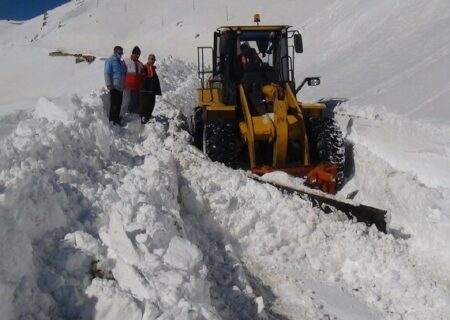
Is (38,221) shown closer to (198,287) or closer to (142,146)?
(198,287)

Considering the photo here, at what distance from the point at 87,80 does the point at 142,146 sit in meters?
15.2

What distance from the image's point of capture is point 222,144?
8.02 m

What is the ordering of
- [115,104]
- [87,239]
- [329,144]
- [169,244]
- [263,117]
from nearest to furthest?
1. [87,239]
2. [169,244]
3. [329,144]
4. [263,117]
5. [115,104]

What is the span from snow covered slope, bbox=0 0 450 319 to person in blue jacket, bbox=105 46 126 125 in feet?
0.98

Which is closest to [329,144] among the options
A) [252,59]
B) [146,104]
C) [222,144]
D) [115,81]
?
[222,144]

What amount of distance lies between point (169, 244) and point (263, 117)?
4.01m

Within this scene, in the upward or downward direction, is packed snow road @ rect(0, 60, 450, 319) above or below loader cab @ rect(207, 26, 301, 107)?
below

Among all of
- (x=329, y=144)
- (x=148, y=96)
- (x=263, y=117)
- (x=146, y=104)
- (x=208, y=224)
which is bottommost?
(x=208, y=224)

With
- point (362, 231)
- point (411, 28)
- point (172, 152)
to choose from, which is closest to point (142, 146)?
point (172, 152)

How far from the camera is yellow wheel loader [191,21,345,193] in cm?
788

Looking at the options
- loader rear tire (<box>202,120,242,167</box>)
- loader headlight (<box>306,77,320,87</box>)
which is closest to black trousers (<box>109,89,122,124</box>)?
loader rear tire (<box>202,120,242,167</box>)

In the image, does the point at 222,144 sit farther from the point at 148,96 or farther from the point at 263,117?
the point at 148,96

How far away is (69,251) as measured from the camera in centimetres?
408

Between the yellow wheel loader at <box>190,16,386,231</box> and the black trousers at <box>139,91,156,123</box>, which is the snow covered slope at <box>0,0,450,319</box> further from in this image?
the yellow wheel loader at <box>190,16,386,231</box>
